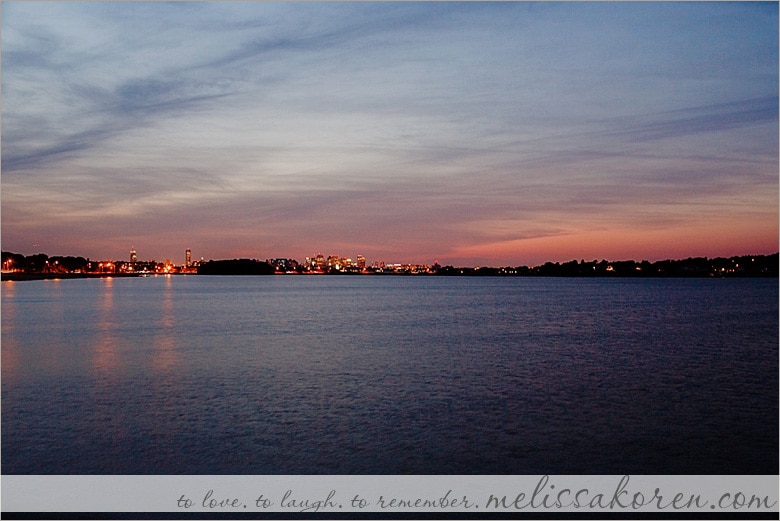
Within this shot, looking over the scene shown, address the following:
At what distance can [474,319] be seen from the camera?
47.8 m

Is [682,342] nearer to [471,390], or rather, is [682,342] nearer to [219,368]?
[471,390]

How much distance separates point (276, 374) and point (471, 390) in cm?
711

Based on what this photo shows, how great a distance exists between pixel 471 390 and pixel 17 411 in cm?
1275

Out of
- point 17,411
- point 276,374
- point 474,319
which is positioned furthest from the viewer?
point 474,319

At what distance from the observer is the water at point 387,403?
13.0 m

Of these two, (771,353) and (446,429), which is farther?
(771,353)

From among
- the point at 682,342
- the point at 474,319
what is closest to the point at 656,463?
the point at 682,342

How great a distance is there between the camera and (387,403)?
18.0m

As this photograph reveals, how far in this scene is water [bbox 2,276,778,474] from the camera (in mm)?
12961

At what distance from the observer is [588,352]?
95.6 feet

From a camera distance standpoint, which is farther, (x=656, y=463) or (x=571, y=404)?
(x=571, y=404)
